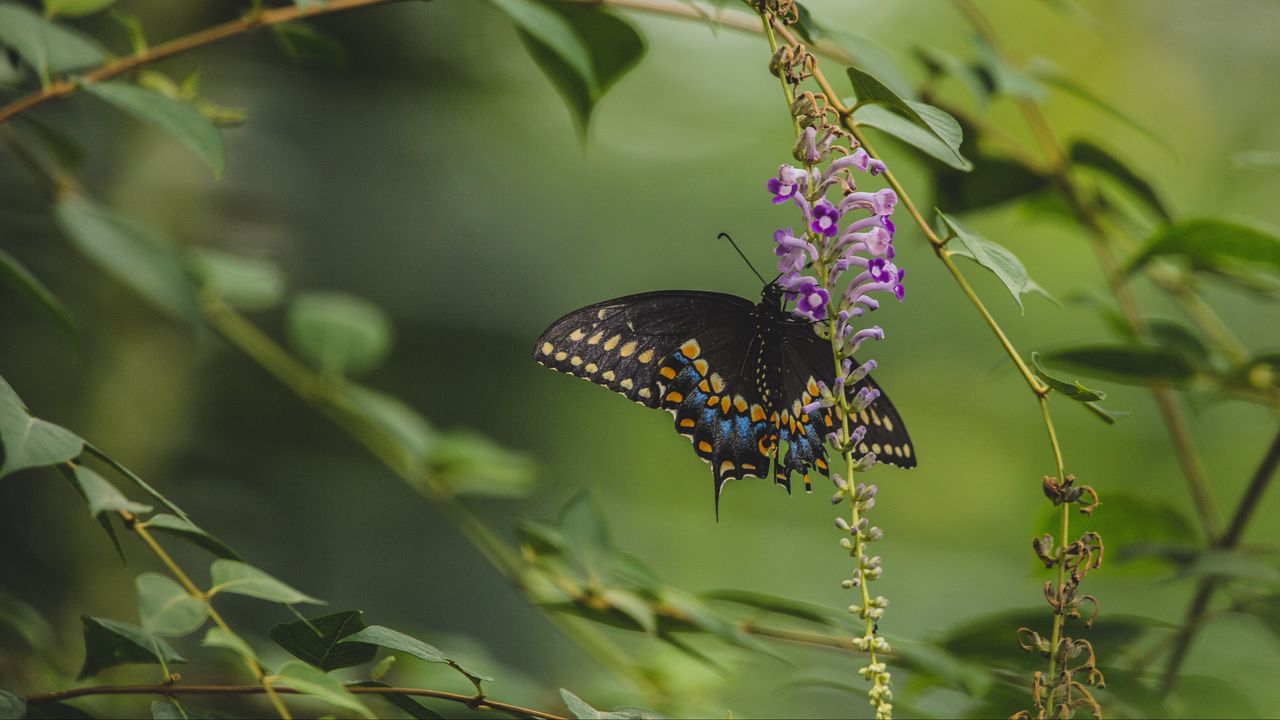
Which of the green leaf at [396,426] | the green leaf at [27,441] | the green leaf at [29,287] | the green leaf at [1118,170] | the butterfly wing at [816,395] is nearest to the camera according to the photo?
the green leaf at [27,441]

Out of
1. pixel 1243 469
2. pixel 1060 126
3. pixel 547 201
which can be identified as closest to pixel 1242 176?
pixel 1060 126

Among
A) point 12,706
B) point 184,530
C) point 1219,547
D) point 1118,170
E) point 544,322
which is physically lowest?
point 12,706

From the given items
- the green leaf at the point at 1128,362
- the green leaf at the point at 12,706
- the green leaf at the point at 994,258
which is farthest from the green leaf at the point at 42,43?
the green leaf at the point at 1128,362

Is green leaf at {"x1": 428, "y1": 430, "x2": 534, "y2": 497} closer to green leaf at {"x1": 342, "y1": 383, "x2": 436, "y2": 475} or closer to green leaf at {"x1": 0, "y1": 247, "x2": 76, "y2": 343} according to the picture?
green leaf at {"x1": 342, "y1": 383, "x2": 436, "y2": 475}

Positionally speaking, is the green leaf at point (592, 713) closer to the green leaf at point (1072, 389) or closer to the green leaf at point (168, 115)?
the green leaf at point (1072, 389)

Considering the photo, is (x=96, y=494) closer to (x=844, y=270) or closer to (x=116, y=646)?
A: (x=116, y=646)

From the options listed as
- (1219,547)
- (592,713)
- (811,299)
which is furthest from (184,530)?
(1219,547)
